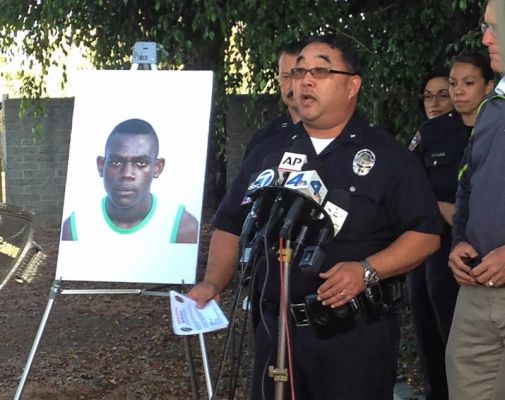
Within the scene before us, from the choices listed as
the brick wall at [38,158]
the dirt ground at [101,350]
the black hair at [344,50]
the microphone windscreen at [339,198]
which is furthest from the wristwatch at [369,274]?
the brick wall at [38,158]

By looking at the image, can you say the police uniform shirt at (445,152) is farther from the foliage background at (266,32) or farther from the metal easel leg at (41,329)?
the metal easel leg at (41,329)

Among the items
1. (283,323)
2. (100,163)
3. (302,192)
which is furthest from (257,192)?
(100,163)

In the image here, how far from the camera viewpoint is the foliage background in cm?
597

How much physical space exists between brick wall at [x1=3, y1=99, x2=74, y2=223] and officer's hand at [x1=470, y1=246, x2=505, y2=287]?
889 centimetres

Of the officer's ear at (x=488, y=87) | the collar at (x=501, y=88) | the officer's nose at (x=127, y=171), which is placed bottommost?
the officer's nose at (x=127, y=171)

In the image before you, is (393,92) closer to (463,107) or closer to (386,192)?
(463,107)

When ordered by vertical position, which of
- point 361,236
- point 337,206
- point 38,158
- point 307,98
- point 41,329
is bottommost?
point 41,329

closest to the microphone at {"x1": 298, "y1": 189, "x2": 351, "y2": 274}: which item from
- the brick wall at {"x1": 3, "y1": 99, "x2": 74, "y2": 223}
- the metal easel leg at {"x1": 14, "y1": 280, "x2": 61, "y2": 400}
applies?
the metal easel leg at {"x1": 14, "y1": 280, "x2": 61, "y2": 400}

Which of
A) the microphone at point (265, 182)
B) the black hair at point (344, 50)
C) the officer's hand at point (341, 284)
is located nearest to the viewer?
the microphone at point (265, 182)

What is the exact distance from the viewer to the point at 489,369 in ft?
9.68

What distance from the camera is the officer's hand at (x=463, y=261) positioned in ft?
9.71

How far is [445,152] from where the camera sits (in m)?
4.01

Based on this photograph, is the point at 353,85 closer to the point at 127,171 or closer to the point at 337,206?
the point at 337,206

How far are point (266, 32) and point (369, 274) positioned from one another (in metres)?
3.88
